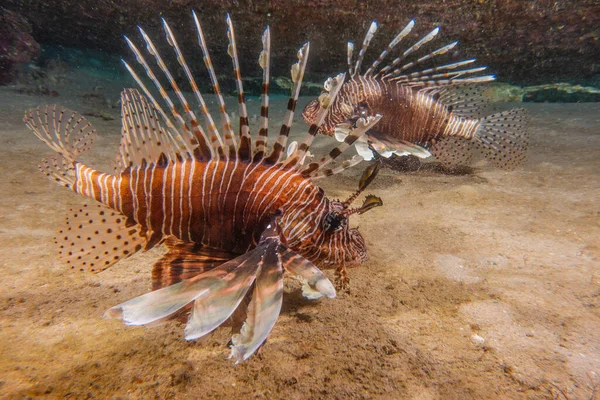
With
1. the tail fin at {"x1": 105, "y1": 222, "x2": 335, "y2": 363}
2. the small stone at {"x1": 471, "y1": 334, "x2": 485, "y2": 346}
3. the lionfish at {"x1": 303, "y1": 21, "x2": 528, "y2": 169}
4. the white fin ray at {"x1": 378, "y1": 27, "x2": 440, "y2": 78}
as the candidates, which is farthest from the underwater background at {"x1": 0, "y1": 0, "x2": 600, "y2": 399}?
the white fin ray at {"x1": 378, "y1": 27, "x2": 440, "y2": 78}

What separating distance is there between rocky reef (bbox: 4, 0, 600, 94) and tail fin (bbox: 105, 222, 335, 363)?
6.78m

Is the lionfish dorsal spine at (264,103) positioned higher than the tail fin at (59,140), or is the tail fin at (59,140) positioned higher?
the lionfish dorsal spine at (264,103)

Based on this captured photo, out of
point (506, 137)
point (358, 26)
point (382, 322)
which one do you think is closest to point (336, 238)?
point (382, 322)

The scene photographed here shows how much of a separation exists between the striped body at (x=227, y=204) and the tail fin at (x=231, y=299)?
1.85ft

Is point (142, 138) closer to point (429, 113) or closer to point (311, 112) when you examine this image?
point (311, 112)

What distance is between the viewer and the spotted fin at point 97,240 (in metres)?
2.38

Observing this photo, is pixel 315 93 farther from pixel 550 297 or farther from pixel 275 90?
pixel 550 297

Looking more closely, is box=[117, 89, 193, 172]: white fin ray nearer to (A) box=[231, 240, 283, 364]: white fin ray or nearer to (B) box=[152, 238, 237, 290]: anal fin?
(B) box=[152, 238, 237, 290]: anal fin

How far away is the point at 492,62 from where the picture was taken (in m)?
8.16

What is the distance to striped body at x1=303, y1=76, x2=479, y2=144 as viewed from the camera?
4.88 meters

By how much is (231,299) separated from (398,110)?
4487mm

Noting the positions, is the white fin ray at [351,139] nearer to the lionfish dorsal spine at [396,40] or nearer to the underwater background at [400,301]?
the underwater background at [400,301]

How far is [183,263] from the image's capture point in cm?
210

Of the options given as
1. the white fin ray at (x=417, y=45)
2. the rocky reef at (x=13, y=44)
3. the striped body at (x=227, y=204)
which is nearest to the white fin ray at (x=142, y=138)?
the striped body at (x=227, y=204)
